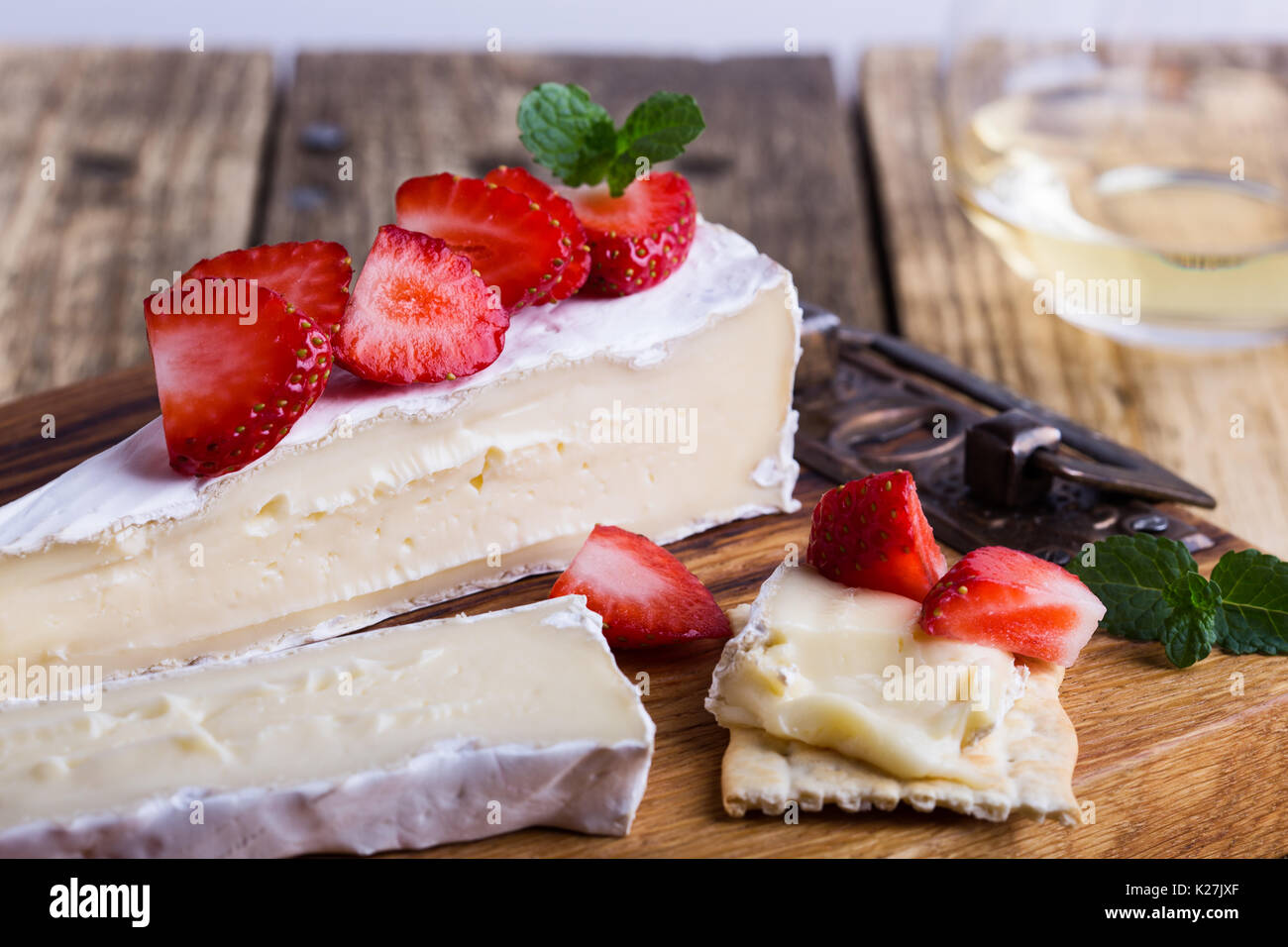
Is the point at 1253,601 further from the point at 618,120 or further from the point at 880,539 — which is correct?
the point at 618,120

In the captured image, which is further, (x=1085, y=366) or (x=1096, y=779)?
(x=1085, y=366)

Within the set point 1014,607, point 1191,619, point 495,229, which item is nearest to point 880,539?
point 1014,607

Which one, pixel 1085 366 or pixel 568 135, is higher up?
pixel 568 135

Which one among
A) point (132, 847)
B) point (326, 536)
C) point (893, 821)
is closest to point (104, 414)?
point (326, 536)

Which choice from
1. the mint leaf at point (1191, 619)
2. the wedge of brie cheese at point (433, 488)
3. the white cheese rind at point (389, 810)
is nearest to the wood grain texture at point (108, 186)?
the wedge of brie cheese at point (433, 488)

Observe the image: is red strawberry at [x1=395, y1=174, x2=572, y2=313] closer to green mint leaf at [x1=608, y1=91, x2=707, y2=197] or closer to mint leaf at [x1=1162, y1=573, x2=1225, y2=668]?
green mint leaf at [x1=608, y1=91, x2=707, y2=197]
